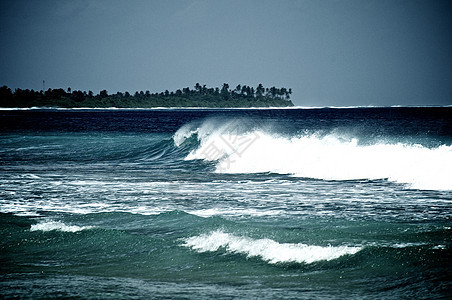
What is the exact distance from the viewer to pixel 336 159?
2292cm

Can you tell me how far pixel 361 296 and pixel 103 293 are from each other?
3649 millimetres

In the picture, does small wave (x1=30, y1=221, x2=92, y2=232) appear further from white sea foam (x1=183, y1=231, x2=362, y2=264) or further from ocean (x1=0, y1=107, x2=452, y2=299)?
white sea foam (x1=183, y1=231, x2=362, y2=264)

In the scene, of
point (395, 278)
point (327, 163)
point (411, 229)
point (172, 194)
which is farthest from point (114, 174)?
point (395, 278)

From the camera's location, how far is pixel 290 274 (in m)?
8.37

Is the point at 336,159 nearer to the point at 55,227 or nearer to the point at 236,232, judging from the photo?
the point at 236,232

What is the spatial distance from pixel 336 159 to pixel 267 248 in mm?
14104

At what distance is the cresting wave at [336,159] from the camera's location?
18688 mm

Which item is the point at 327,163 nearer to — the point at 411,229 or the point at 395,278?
the point at 411,229

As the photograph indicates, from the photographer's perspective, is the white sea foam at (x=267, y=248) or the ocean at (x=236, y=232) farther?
the white sea foam at (x=267, y=248)

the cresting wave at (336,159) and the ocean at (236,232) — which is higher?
the cresting wave at (336,159)

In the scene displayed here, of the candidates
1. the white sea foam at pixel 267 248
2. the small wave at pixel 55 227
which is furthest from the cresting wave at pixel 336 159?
the small wave at pixel 55 227

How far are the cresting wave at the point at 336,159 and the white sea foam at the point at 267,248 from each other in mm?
8691

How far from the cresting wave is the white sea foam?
8691mm

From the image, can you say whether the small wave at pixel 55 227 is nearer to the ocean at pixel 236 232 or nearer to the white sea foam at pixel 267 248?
the ocean at pixel 236 232
